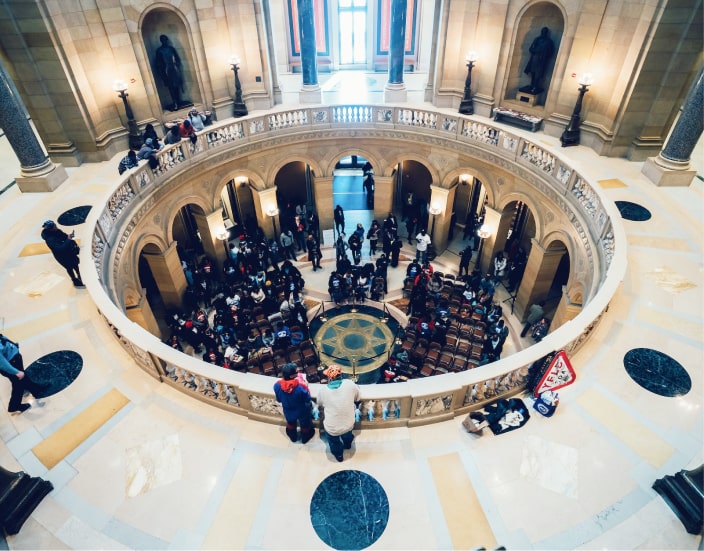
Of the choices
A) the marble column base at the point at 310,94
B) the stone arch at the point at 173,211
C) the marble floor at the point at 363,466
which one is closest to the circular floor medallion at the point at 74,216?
the stone arch at the point at 173,211

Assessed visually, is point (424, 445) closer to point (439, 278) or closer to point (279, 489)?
point (279, 489)

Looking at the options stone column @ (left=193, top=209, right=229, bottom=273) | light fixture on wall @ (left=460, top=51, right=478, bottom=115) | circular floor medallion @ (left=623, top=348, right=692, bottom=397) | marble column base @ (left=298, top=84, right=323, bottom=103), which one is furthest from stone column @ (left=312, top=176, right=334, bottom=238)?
circular floor medallion @ (left=623, top=348, right=692, bottom=397)

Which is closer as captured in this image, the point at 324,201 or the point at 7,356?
the point at 7,356

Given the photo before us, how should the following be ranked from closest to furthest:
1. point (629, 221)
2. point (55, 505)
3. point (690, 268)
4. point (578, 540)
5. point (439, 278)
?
point (578, 540), point (55, 505), point (690, 268), point (629, 221), point (439, 278)

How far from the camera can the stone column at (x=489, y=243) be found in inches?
627

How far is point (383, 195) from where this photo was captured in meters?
18.5

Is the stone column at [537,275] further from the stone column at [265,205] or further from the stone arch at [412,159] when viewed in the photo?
the stone column at [265,205]

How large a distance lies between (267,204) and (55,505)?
13.5 metres

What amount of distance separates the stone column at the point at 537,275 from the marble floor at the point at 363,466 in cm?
585

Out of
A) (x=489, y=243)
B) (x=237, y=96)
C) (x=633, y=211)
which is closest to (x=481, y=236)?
(x=489, y=243)

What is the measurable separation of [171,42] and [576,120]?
14386 millimetres

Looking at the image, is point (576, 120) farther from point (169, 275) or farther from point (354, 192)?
point (169, 275)

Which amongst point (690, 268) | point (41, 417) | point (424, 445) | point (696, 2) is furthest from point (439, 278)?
point (41, 417)

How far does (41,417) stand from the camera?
6758 millimetres
